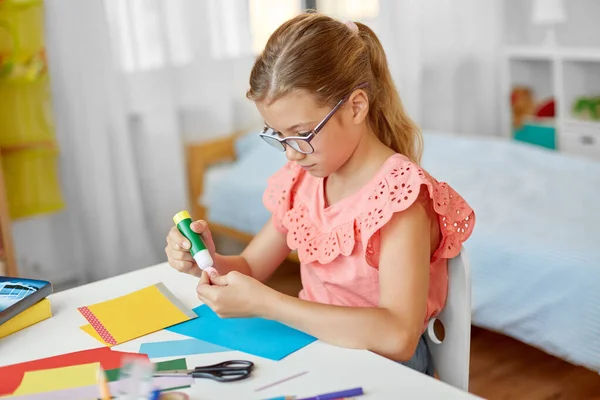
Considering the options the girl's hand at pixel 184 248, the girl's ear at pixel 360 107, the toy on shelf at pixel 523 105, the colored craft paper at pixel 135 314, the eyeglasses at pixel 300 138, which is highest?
the girl's ear at pixel 360 107

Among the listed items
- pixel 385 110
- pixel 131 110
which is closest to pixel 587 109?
pixel 131 110

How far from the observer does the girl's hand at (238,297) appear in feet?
4.09

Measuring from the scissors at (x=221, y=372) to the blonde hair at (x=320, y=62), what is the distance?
436 mm

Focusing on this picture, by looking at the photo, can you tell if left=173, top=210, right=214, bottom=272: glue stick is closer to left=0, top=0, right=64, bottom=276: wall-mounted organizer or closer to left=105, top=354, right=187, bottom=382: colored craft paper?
left=105, top=354, right=187, bottom=382: colored craft paper

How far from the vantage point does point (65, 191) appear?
9.88ft

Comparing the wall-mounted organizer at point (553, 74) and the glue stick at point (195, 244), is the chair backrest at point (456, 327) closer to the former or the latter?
the glue stick at point (195, 244)

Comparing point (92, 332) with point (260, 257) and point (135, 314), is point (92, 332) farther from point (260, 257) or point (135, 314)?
point (260, 257)

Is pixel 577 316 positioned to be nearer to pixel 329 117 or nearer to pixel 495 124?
pixel 329 117

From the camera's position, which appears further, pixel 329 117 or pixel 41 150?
pixel 41 150

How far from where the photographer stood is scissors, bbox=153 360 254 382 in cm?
112

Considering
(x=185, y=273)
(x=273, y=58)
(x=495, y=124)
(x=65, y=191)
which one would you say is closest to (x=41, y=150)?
(x=65, y=191)

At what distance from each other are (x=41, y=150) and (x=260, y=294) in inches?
72.1

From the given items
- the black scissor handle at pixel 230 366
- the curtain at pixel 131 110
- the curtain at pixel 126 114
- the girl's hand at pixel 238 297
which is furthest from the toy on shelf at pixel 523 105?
the black scissor handle at pixel 230 366

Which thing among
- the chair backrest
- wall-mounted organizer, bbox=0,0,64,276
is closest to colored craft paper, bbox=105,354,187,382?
the chair backrest
